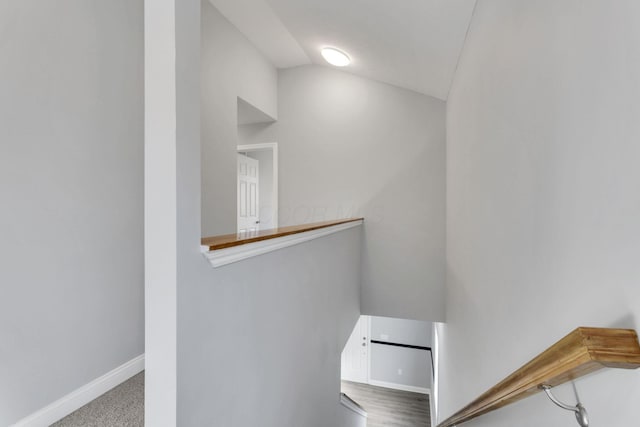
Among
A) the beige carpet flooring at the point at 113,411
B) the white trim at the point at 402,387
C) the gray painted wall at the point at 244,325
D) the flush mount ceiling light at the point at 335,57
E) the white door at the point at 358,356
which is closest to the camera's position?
the gray painted wall at the point at 244,325

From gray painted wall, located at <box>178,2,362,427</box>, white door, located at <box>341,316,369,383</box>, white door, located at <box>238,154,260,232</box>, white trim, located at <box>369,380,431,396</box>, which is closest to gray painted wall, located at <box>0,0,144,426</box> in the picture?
gray painted wall, located at <box>178,2,362,427</box>

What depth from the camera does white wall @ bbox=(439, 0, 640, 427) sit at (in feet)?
1.72

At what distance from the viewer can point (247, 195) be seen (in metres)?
5.26

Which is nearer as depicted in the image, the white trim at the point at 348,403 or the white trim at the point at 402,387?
the white trim at the point at 348,403

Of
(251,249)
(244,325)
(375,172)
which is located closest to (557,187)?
(251,249)

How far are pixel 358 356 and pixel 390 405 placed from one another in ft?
3.78

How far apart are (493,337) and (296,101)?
370 centimetres

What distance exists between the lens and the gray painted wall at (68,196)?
1399 millimetres

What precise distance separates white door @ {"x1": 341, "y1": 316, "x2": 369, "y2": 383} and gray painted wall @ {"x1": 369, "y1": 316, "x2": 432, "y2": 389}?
14cm

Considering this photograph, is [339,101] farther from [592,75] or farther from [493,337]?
[592,75]

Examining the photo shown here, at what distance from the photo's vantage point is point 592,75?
623 millimetres

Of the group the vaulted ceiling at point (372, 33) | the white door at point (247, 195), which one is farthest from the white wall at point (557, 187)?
the white door at point (247, 195)

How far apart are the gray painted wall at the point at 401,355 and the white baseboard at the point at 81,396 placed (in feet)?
19.6

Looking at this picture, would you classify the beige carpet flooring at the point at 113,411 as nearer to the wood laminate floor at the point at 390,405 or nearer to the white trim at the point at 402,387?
the wood laminate floor at the point at 390,405
